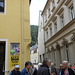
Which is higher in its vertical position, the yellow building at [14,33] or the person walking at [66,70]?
the yellow building at [14,33]

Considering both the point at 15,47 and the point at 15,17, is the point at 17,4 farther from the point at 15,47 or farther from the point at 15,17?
the point at 15,47

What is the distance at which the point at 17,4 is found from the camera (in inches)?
370

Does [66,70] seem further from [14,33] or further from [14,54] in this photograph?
[14,33]

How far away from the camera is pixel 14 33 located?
8.93m

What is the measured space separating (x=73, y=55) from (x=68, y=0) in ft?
18.9

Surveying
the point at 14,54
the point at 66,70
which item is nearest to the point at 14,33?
the point at 14,54

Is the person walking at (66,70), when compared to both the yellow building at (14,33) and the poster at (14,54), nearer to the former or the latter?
the yellow building at (14,33)

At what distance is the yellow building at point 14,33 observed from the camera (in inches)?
338

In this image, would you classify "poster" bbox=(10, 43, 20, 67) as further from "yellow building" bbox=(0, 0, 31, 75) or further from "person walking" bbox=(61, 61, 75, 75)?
"person walking" bbox=(61, 61, 75, 75)

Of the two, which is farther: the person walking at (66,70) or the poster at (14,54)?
the poster at (14,54)

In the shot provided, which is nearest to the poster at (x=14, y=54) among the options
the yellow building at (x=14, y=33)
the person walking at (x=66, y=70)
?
the yellow building at (x=14, y=33)

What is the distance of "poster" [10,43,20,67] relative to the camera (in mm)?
8496

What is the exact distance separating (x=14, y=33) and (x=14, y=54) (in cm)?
143

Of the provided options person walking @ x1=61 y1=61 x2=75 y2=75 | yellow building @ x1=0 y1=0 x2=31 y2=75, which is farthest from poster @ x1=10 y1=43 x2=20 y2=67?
person walking @ x1=61 y1=61 x2=75 y2=75
